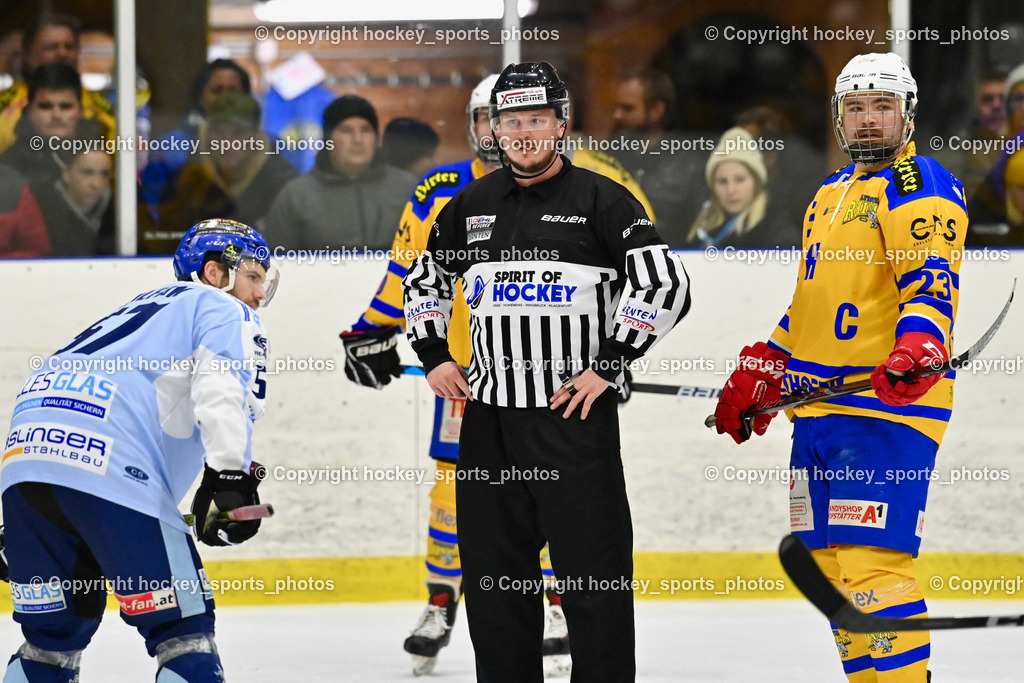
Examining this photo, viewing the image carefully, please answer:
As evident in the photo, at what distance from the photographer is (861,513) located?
2.74 meters

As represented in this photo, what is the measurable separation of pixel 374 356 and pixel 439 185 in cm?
56

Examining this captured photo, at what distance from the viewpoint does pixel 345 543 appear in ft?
15.5

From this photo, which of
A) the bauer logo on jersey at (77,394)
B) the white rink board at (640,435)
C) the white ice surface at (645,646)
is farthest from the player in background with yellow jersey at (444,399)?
the bauer logo on jersey at (77,394)

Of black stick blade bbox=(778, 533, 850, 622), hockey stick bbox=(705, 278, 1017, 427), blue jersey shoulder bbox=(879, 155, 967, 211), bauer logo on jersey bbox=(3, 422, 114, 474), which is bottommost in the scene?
A: black stick blade bbox=(778, 533, 850, 622)

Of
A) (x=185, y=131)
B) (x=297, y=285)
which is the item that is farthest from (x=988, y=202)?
(x=185, y=131)

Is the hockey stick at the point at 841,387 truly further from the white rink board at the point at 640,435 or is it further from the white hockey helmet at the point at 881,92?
the white rink board at the point at 640,435

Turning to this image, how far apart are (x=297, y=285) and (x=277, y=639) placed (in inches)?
51.9

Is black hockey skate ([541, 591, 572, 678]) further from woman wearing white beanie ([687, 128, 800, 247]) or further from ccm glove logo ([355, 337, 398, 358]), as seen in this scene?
woman wearing white beanie ([687, 128, 800, 247])

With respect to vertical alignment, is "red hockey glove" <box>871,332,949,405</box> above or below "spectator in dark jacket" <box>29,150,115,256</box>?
below

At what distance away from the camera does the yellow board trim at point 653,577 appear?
4.71 metres

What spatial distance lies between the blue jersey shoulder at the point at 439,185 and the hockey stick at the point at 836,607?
1.99m

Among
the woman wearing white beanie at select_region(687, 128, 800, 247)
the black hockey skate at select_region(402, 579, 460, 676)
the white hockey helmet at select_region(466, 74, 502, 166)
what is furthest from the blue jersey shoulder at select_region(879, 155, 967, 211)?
the woman wearing white beanie at select_region(687, 128, 800, 247)

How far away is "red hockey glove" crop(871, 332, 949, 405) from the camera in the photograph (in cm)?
260

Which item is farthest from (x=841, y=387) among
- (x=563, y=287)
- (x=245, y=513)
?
(x=245, y=513)
